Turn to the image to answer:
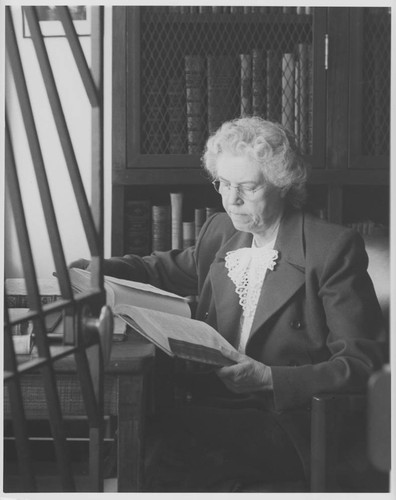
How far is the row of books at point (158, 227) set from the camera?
5.29ft

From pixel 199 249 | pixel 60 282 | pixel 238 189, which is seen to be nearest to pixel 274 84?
pixel 238 189

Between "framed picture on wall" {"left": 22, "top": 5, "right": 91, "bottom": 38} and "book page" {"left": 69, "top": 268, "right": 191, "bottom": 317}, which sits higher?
"framed picture on wall" {"left": 22, "top": 5, "right": 91, "bottom": 38}

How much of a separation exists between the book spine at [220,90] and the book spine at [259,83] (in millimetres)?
45

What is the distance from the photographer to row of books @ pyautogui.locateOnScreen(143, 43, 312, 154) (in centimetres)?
159

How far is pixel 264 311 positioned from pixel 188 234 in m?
0.29

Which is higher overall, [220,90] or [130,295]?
[220,90]

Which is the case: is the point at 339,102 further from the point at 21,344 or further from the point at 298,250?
the point at 21,344

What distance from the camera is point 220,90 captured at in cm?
160

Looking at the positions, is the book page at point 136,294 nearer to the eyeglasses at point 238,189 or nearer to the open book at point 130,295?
the open book at point 130,295

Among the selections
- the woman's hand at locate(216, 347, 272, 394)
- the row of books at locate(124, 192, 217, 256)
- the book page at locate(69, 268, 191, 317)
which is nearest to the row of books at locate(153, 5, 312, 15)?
the row of books at locate(124, 192, 217, 256)

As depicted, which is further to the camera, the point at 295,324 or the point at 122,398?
the point at 295,324

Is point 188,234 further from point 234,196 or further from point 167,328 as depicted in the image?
point 167,328

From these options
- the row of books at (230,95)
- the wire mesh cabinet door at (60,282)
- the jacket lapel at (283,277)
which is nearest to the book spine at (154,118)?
the row of books at (230,95)

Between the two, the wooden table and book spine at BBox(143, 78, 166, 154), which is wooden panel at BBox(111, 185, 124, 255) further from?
the wooden table
